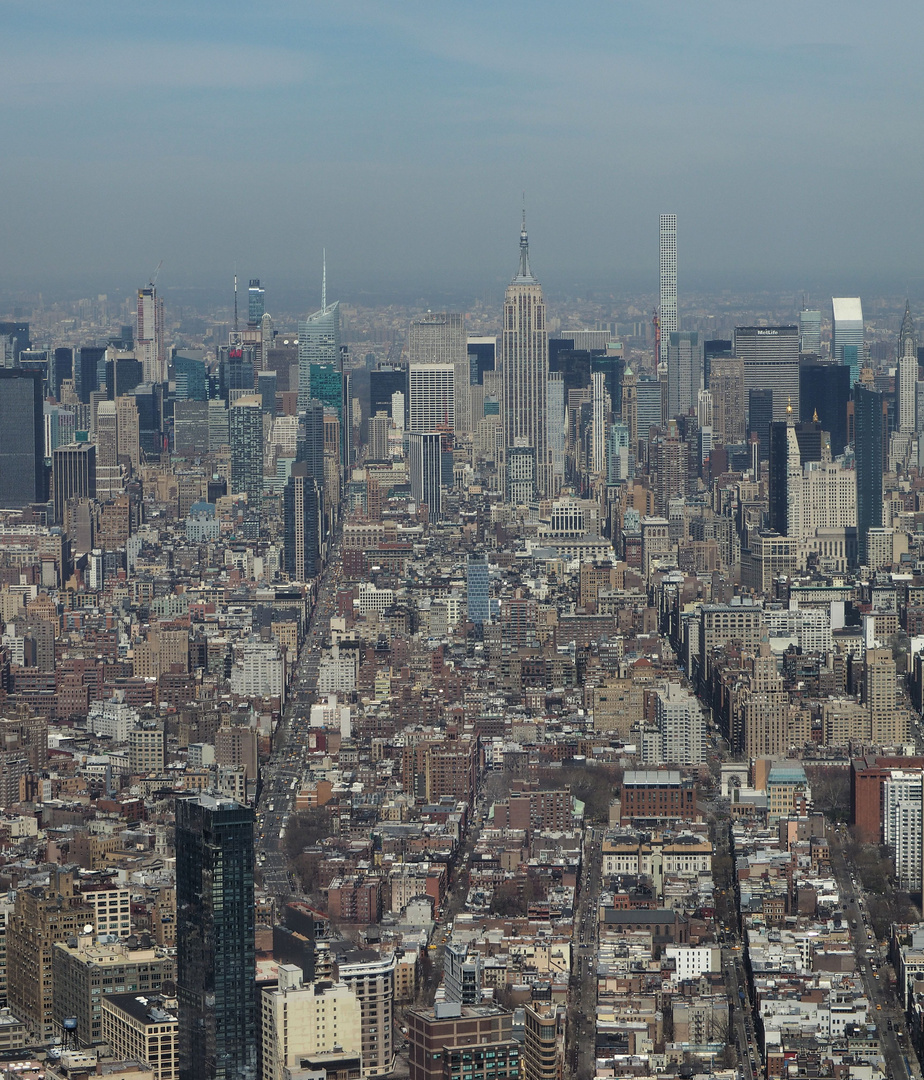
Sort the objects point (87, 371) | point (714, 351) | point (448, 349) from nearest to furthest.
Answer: point (87, 371), point (714, 351), point (448, 349)

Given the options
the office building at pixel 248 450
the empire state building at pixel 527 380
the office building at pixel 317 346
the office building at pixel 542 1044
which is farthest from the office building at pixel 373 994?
the empire state building at pixel 527 380

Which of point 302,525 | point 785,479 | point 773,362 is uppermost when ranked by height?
point 773,362

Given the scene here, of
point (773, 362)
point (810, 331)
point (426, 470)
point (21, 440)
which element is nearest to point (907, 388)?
point (773, 362)

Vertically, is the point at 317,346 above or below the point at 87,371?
above

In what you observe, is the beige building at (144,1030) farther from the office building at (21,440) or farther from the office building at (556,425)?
the office building at (556,425)

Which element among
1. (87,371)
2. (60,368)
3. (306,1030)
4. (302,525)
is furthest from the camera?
(87,371)

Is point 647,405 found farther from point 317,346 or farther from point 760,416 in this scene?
point 317,346

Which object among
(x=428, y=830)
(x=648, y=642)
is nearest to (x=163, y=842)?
(x=428, y=830)
